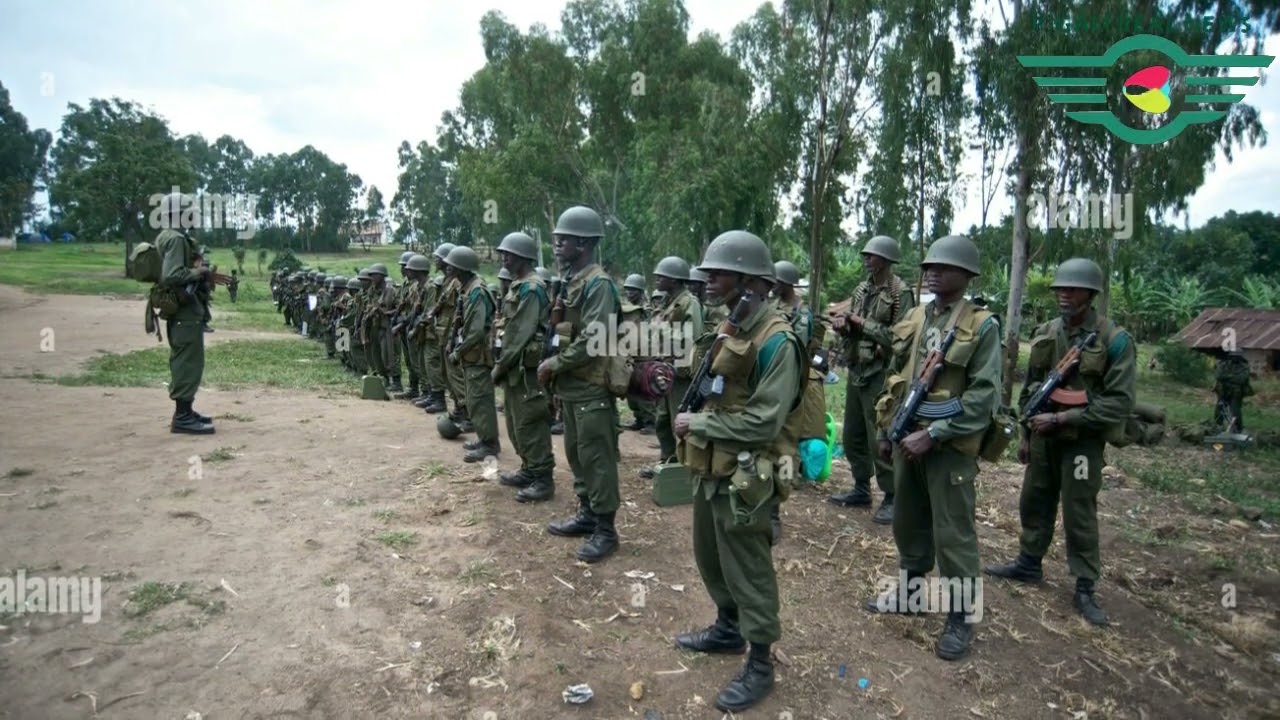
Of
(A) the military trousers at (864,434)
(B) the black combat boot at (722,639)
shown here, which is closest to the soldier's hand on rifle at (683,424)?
(B) the black combat boot at (722,639)

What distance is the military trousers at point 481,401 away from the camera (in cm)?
699

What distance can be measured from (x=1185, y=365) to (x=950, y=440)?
18971 millimetres

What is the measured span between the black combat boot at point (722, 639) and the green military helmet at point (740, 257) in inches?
74.6

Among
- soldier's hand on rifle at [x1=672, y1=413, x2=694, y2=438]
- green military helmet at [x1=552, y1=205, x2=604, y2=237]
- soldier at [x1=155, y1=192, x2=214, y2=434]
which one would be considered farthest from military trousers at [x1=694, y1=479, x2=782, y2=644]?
soldier at [x1=155, y1=192, x2=214, y2=434]

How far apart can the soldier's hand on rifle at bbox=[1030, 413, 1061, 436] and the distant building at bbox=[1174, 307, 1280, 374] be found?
15562 mm

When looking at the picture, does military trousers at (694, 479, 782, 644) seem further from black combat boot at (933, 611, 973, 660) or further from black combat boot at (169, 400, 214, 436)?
black combat boot at (169, 400, 214, 436)

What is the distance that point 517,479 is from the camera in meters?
6.39

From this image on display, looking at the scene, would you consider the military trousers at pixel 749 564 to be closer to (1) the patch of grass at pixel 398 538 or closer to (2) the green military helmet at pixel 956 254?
(2) the green military helmet at pixel 956 254

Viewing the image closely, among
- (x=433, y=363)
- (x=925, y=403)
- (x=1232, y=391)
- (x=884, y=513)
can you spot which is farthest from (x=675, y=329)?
(x=1232, y=391)

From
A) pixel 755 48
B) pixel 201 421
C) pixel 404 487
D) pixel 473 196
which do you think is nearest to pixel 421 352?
pixel 201 421

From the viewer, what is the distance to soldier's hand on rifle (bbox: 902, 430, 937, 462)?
4.05 metres

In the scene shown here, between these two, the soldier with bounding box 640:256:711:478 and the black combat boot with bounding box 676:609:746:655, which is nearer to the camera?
the black combat boot with bounding box 676:609:746:655

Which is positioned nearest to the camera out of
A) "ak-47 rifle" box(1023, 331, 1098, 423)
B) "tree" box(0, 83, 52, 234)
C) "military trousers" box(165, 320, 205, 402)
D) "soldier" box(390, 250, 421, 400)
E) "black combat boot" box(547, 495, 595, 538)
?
"ak-47 rifle" box(1023, 331, 1098, 423)

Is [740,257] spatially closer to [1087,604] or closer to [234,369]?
[1087,604]
